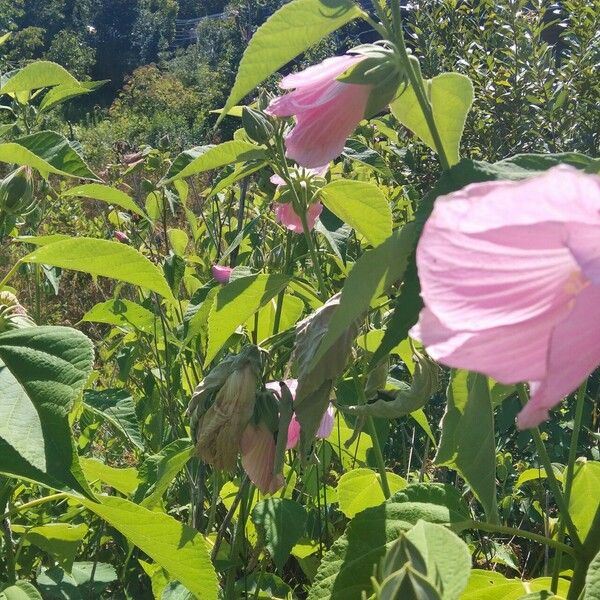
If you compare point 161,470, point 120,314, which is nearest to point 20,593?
point 161,470

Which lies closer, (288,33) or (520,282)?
Result: (520,282)

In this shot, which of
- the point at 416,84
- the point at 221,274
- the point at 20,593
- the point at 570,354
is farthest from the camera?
the point at 221,274

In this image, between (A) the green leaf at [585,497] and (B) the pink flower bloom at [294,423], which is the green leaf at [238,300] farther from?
(A) the green leaf at [585,497]

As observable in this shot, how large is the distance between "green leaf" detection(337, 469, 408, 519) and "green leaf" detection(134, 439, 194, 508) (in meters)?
0.20

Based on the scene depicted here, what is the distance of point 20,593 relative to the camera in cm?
Result: 88

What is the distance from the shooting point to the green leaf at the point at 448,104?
66cm

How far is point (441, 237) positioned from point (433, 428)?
1.69 metres

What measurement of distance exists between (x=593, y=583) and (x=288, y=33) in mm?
443

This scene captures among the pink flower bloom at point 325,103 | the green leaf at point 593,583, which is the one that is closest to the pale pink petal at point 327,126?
the pink flower bloom at point 325,103

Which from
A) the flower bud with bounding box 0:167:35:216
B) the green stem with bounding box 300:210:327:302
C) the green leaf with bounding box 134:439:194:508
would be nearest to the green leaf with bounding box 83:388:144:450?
the green leaf with bounding box 134:439:194:508

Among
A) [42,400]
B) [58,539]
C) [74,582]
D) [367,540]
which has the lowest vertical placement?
[74,582]

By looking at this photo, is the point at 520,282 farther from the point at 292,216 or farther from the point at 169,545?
the point at 292,216

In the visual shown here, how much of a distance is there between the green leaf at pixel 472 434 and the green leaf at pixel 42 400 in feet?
0.96

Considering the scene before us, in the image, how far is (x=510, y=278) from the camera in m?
0.36
